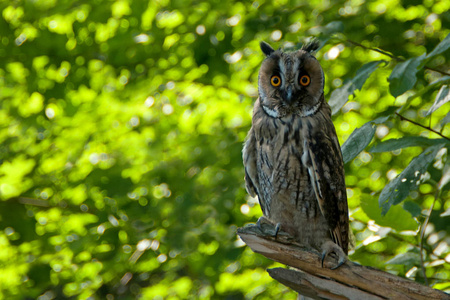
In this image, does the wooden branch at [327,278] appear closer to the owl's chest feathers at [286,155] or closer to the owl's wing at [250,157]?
the owl's chest feathers at [286,155]

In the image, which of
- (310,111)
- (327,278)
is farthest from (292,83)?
(327,278)

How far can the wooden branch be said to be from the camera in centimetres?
148

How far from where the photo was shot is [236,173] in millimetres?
2771

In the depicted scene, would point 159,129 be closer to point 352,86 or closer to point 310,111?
point 310,111

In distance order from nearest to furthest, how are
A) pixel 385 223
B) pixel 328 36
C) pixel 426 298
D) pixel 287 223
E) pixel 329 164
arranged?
pixel 426 298 → pixel 385 223 → pixel 328 36 → pixel 329 164 → pixel 287 223

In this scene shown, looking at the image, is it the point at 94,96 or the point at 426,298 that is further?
the point at 94,96

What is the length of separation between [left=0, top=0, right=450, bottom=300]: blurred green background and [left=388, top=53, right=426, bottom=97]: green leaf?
94 centimetres

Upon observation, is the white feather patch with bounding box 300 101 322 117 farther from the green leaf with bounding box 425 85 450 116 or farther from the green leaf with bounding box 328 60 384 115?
the green leaf with bounding box 425 85 450 116

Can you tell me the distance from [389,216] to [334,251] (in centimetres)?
27

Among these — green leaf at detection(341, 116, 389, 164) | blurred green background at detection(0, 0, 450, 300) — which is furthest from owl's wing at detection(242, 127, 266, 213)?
green leaf at detection(341, 116, 389, 164)

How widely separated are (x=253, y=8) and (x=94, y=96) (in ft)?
3.88

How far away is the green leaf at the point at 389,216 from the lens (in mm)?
1731

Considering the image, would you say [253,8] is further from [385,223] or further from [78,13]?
[385,223]

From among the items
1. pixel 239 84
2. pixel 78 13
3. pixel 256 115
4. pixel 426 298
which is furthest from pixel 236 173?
pixel 426 298
